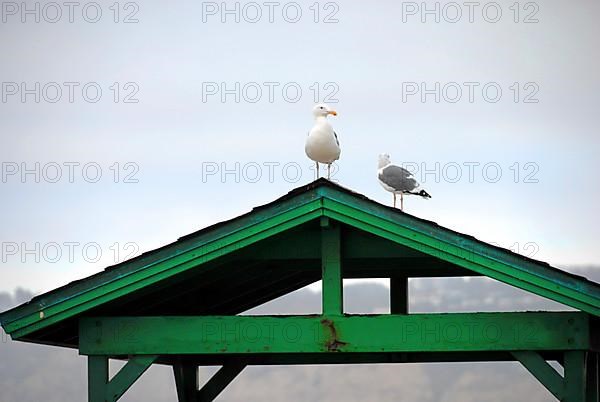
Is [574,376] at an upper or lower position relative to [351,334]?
lower

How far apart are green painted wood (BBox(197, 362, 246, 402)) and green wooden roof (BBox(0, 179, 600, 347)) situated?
2504mm

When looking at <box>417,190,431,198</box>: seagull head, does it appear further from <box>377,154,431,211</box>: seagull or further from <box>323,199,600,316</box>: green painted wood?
<box>323,199,600,316</box>: green painted wood

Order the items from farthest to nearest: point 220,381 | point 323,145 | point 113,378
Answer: point 220,381 < point 323,145 < point 113,378

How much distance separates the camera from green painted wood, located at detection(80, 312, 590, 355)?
1182cm

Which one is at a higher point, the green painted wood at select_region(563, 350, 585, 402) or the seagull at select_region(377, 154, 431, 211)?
the seagull at select_region(377, 154, 431, 211)

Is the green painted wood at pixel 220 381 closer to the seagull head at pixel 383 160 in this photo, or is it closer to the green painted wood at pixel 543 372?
the seagull head at pixel 383 160

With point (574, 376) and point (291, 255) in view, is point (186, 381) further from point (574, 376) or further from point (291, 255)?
point (574, 376)

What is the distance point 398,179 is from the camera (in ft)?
49.6

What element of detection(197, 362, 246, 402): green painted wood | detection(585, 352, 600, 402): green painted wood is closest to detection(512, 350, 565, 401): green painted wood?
detection(585, 352, 600, 402): green painted wood

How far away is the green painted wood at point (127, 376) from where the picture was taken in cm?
1206

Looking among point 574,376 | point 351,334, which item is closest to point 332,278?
point 351,334

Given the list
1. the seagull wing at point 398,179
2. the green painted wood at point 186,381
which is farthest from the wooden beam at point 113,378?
the seagull wing at point 398,179

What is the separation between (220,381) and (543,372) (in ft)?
15.3

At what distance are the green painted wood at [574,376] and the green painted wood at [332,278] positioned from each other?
1.95 meters
